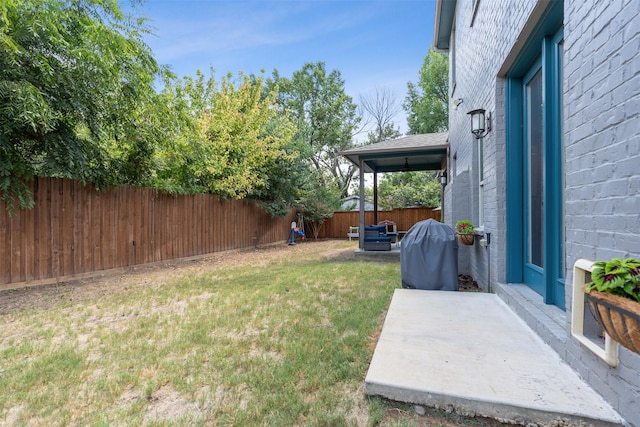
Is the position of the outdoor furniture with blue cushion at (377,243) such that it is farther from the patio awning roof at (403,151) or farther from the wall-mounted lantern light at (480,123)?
the wall-mounted lantern light at (480,123)

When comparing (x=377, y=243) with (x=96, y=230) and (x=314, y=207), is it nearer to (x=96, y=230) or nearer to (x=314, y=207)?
(x=314, y=207)

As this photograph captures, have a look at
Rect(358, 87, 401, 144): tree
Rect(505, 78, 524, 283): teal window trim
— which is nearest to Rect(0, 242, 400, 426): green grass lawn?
Rect(505, 78, 524, 283): teal window trim

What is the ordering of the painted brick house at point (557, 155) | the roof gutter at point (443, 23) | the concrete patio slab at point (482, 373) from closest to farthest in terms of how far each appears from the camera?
the painted brick house at point (557, 155) → the concrete patio slab at point (482, 373) → the roof gutter at point (443, 23)

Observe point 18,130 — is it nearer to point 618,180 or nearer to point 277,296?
point 277,296

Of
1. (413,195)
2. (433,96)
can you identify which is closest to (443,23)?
(413,195)

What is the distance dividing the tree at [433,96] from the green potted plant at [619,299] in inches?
989

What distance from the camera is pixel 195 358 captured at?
269cm

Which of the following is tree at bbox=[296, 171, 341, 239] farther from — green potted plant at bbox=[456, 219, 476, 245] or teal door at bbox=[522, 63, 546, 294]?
teal door at bbox=[522, 63, 546, 294]

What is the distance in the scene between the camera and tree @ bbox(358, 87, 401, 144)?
26.7 m

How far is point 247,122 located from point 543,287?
9034 millimetres

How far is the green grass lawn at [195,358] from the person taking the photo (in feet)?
6.37

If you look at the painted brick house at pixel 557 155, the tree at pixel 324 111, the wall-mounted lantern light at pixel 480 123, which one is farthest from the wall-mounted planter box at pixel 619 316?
the tree at pixel 324 111

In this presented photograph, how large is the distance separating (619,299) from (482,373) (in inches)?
44.0

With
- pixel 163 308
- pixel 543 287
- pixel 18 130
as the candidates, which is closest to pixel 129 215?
pixel 18 130
